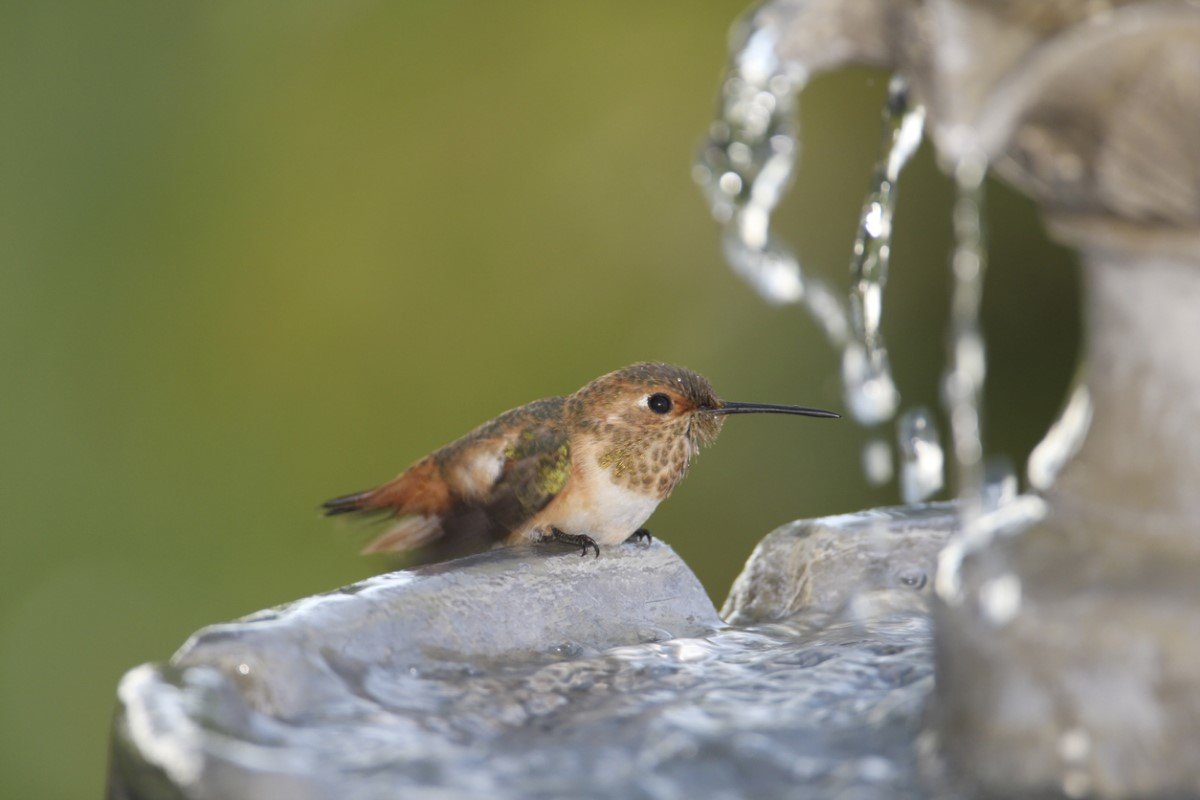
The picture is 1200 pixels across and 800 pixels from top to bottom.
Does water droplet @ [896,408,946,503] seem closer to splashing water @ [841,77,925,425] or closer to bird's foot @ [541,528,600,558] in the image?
splashing water @ [841,77,925,425]

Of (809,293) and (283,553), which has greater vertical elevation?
(809,293)

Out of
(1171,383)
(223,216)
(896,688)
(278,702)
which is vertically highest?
(223,216)

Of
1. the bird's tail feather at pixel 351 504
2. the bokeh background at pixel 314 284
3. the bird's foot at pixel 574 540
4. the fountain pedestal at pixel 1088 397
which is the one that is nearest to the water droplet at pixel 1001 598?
the fountain pedestal at pixel 1088 397

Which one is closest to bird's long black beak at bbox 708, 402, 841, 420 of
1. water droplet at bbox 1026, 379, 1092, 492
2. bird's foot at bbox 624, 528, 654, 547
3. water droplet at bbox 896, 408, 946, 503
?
bird's foot at bbox 624, 528, 654, 547

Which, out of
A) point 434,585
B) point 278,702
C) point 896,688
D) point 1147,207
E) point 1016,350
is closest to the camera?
point 1147,207

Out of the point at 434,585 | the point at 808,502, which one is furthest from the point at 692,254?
the point at 434,585

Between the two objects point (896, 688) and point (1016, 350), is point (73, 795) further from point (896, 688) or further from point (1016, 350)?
point (896, 688)

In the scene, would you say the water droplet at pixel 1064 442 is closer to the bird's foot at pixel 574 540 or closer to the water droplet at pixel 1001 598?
the water droplet at pixel 1001 598
